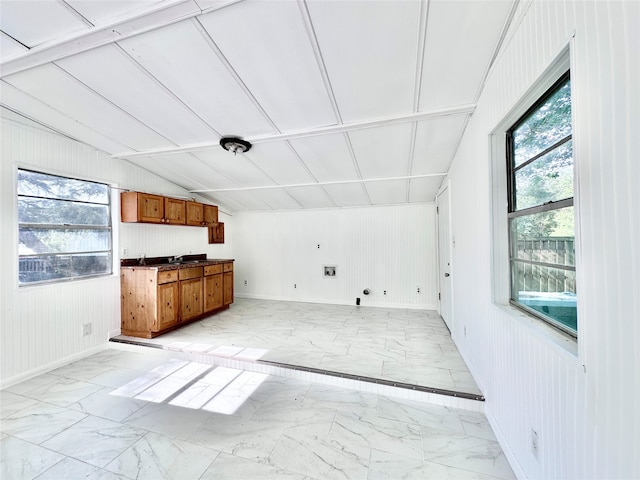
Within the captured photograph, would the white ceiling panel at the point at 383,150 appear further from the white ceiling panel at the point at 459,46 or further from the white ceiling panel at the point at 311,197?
the white ceiling panel at the point at 311,197

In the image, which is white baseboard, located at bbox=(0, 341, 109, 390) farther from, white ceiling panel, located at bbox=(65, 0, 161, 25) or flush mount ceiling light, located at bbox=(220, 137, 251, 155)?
white ceiling panel, located at bbox=(65, 0, 161, 25)

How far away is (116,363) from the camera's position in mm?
2943

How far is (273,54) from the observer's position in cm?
179

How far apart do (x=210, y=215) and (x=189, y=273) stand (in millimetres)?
1438

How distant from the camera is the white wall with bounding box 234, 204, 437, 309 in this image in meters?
4.83

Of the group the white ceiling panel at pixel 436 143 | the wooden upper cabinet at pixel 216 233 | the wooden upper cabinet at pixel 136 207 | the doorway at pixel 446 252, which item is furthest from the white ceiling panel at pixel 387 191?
the wooden upper cabinet at pixel 136 207

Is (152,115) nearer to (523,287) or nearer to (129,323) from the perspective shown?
(129,323)

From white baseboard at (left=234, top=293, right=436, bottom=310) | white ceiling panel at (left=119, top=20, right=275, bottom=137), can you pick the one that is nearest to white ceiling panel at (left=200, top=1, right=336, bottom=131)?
white ceiling panel at (left=119, top=20, right=275, bottom=137)

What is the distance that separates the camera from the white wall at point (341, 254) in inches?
190

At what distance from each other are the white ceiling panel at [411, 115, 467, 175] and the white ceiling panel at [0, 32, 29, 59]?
327 centimetres

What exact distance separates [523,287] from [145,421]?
9.75 ft

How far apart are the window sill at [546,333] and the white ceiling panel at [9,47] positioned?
380 cm

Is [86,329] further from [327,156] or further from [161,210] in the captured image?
[327,156]

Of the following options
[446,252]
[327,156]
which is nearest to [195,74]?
[327,156]
